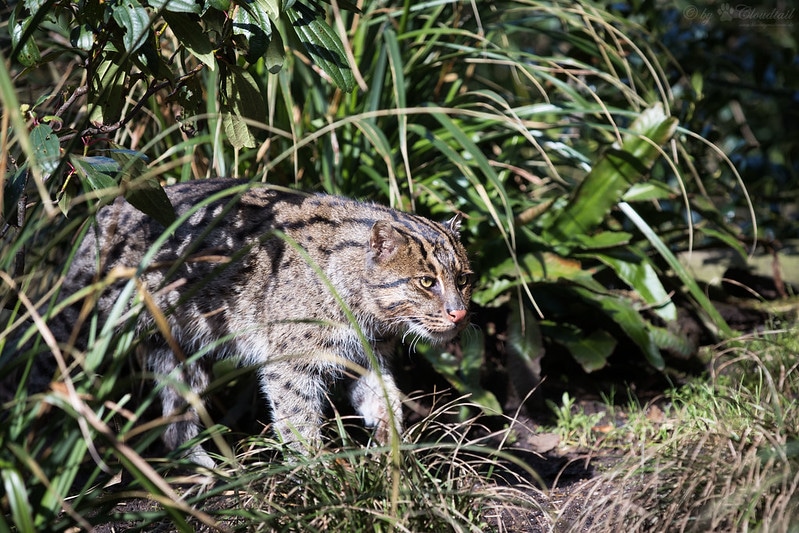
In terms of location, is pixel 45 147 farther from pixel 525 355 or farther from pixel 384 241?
pixel 525 355

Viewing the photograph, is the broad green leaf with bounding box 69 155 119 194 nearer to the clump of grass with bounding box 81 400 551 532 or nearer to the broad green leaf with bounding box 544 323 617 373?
the clump of grass with bounding box 81 400 551 532

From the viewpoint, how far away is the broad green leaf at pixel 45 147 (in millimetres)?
2975

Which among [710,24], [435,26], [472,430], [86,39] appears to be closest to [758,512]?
[472,430]

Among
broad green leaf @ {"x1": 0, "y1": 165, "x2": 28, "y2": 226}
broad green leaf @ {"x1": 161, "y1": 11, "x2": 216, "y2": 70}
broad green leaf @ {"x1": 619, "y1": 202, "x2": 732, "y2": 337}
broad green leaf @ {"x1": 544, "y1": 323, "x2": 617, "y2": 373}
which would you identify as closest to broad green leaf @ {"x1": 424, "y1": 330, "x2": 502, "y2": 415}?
broad green leaf @ {"x1": 544, "y1": 323, "x2": 617, "y2": 373}

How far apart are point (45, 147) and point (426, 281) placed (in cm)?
187

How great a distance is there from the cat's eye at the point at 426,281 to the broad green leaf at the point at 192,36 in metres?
1.49

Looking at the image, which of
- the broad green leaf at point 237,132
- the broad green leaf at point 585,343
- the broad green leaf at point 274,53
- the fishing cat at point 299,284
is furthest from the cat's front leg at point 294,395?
the broad green leaf at point 585,343

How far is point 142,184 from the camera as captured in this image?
3227 mm

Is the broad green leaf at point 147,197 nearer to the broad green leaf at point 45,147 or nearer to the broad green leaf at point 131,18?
the broad green leaf at point 45,147

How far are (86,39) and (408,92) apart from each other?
2729 mm

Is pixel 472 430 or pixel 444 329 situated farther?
pixel 472 430

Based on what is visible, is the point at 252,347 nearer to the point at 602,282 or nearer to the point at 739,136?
the point at 602,282

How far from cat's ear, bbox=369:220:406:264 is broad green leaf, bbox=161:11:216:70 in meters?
1.22

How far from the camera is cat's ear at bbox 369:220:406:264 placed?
4203 millimetres
